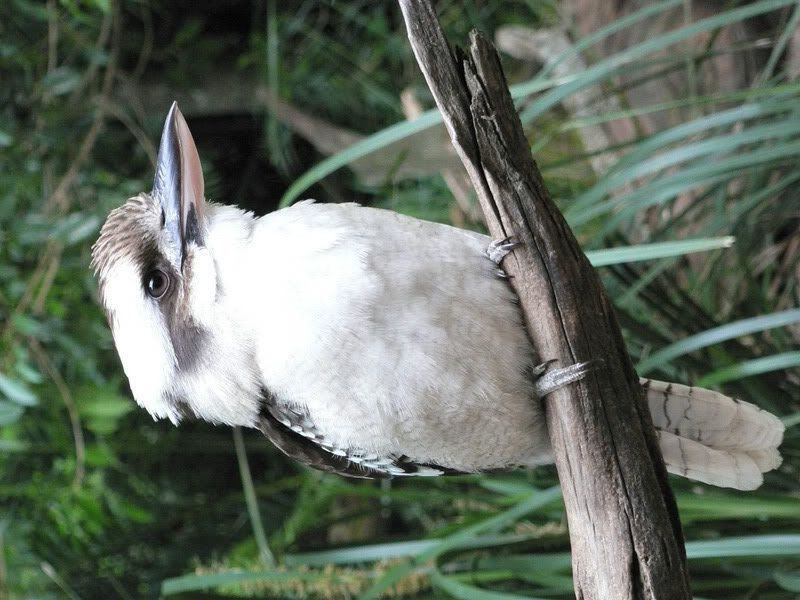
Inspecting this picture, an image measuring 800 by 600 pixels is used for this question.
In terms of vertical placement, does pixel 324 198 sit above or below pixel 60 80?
above

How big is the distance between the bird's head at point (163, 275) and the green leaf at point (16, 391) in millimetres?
762

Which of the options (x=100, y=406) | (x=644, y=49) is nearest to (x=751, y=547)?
(x=644, y=49)

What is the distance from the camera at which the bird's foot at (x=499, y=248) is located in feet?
2.64

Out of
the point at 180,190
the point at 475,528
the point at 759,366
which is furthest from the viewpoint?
the point at 475,528

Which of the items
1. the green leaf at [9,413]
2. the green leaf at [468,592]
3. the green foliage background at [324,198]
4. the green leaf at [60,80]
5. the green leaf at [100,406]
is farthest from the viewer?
the green leaf at [60,80]

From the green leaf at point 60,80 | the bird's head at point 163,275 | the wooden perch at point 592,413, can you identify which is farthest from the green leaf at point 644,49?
the green leaf at point 60,80

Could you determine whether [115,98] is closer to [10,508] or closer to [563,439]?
[10,508]

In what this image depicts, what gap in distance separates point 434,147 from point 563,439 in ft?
4.68

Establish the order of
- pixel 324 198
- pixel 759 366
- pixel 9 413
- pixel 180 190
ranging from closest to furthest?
pixel 180 190 < pixel 759 366 < pixel 9 413 < pixel 324 198

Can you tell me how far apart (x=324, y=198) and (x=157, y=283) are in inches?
79.2

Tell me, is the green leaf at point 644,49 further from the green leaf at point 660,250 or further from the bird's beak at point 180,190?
the bird's beak at point 180,190

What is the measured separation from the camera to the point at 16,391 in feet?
5.65

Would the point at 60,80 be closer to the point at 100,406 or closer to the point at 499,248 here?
the point at 100,406

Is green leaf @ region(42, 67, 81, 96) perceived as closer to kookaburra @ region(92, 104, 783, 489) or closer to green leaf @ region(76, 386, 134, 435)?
green leaf @ region(76, 386, 134, 435)
